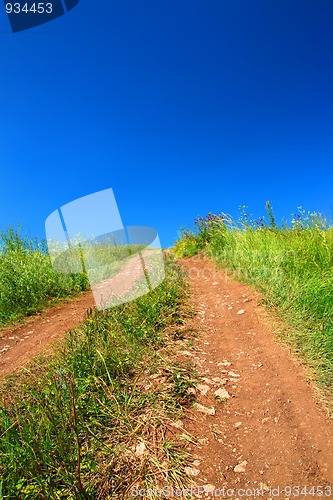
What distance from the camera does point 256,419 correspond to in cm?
252

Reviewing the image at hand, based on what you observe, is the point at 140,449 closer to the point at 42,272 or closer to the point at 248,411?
the point at 248,411

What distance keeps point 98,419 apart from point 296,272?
3730 millimetres

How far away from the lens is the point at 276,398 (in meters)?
2.73

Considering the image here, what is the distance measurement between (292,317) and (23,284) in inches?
203

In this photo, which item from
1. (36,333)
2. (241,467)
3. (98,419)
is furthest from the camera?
(36,333)

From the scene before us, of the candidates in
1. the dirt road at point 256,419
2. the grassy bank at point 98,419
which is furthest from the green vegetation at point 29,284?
the dirt road at point 256,419

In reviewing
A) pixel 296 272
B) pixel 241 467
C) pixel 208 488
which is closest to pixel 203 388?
pixel 241 467

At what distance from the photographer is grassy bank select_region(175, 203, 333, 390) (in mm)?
3385

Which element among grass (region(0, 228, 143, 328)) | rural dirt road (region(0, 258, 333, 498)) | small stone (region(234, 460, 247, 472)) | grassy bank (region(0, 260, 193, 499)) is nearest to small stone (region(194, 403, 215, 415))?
rural dirt road (region(0, 258, 333, 498))

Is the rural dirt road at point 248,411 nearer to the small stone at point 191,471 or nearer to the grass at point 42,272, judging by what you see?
the small stone at point 191,471

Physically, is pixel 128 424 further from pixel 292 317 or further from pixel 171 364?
pixel 292 317

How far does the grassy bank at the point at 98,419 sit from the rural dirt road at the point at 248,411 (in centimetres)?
24

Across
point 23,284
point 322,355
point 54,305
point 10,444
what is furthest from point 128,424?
point 23,284

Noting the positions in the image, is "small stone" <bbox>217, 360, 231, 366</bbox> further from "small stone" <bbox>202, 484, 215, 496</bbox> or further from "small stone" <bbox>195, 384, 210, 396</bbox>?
"small stone" <bbox>202, 484, 215, 496</bbox>
